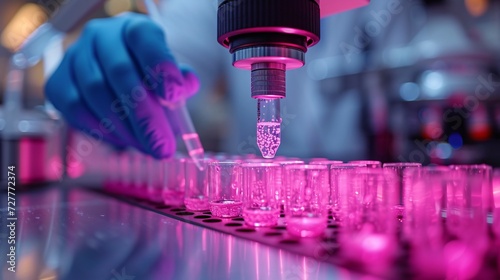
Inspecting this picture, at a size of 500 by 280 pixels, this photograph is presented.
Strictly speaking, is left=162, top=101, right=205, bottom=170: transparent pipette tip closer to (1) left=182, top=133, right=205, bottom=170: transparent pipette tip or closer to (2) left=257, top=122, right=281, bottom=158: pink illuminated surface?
(1) left=182, top=133, right=205, bottom=170: transparent pipette tip

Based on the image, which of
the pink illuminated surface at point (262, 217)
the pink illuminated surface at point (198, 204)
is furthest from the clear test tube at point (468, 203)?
the pink illuminated surface at point (198, 204)

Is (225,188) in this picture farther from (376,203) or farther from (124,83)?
(124,83)

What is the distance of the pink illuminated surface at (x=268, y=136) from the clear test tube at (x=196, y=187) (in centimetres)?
25

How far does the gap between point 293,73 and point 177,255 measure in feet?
6.45

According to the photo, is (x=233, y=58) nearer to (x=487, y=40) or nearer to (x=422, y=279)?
(x=422, y=279)

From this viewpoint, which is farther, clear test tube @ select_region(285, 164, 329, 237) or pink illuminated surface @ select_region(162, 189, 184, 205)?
pink illuminated surface @ select_region(162, 189, 184, 205)

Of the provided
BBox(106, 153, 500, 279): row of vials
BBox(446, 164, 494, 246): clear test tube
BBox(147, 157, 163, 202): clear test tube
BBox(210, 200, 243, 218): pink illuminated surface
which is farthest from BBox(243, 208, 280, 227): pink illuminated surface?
BBox(147, 157, 163, 202): clear test tube

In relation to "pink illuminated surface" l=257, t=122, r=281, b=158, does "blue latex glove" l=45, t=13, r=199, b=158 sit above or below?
above

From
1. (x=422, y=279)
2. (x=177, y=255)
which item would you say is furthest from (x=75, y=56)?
(x=422, y=279)

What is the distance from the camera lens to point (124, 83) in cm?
137

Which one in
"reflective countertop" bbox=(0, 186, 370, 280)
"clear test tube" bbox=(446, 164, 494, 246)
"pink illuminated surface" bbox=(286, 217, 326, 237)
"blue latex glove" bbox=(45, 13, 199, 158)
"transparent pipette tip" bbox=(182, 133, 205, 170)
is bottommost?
"reflective countertop" bbox=(0, 186, 370, 280)

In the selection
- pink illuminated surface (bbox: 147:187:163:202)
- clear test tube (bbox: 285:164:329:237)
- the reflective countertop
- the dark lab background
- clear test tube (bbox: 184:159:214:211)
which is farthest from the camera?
the dark lab background

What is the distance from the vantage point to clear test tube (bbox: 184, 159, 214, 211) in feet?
3.56

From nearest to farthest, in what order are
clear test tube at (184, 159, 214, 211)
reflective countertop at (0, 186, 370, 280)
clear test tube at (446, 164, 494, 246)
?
reflective countertop at (0, 186, 370, 280), clear test tube at (446, 164, 494, 246), clear test tube at (184, 159, 214, 211)
